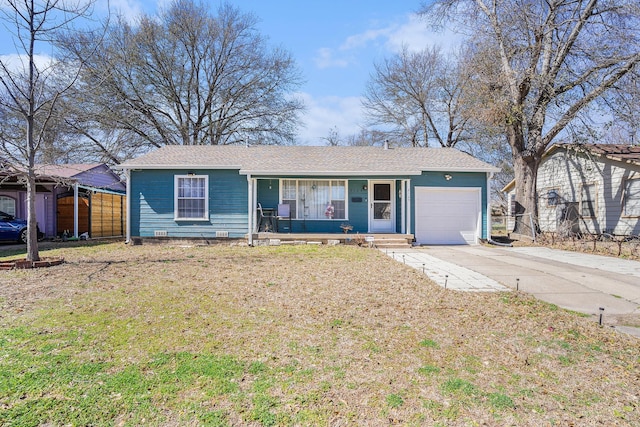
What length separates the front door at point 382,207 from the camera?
13.0 meters

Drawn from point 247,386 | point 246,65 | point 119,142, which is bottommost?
point 247,386

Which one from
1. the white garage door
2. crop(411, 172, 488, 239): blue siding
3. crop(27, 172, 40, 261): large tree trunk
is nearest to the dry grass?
crop(27, 172, 40, 261): large tree trunk

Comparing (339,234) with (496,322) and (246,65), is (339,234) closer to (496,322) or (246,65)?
(496,322)

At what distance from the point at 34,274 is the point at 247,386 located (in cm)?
631

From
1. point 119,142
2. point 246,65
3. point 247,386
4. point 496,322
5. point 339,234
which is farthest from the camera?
point 246,65

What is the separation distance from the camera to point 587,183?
14.6 metres

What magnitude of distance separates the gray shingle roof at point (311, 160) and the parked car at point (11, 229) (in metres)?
5.52

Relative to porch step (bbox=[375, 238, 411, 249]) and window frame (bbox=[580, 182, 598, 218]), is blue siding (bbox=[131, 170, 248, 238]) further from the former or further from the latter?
window frame (bbox=[580, 182, 598, 218])

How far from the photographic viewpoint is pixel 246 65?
2208 cm

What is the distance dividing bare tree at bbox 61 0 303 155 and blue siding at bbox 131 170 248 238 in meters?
8.76

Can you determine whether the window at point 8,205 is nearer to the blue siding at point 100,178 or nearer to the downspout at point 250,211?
the blue siding at point 100,178

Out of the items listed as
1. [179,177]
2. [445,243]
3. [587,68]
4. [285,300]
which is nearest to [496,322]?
[285,300]

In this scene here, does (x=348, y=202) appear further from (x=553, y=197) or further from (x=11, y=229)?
(x=11, y=229)

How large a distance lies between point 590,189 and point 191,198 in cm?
1586
